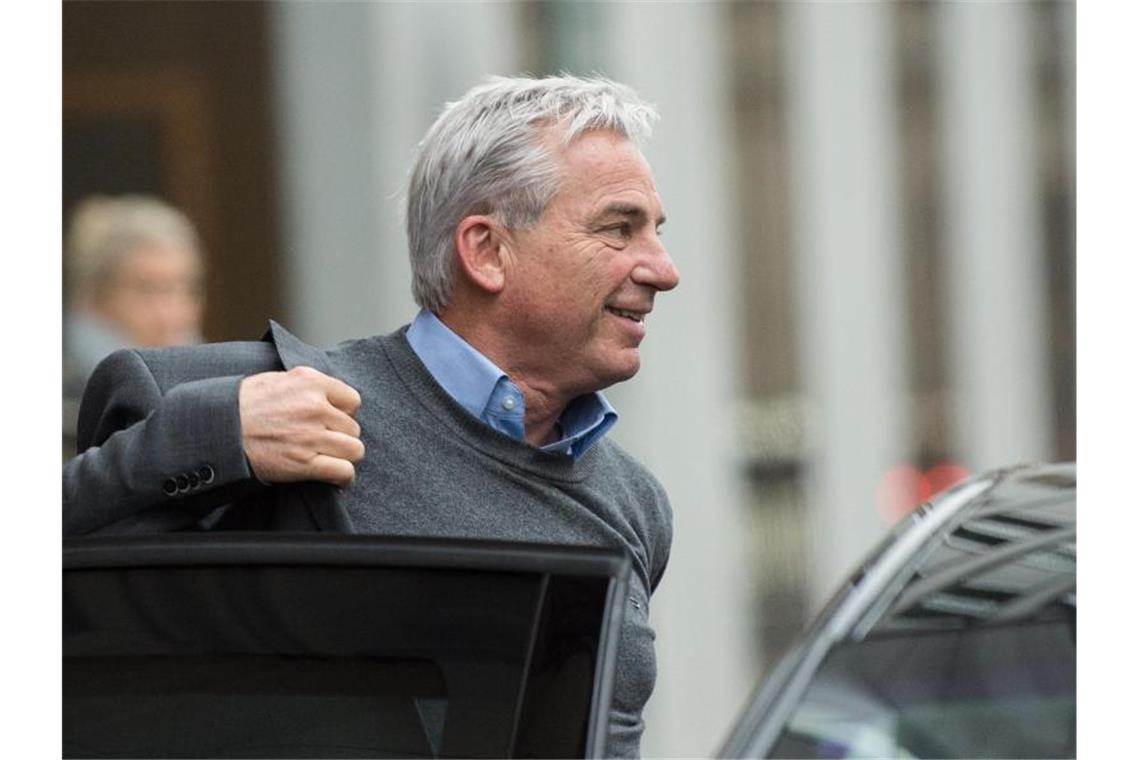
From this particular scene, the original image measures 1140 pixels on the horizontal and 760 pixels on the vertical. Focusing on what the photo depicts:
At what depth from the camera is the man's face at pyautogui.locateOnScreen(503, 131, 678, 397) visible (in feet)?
8.05

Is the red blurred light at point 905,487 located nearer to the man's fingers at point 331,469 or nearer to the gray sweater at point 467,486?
the gray sweater at point 467,486

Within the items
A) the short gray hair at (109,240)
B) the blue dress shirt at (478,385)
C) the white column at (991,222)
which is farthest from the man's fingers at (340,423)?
the white column at (991,222)

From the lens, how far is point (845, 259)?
246 inches

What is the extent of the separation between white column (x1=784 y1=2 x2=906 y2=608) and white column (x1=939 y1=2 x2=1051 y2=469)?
0.68ft

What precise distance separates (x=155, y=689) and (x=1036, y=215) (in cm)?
501

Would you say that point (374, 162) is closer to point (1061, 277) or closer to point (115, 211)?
point (115, 211)

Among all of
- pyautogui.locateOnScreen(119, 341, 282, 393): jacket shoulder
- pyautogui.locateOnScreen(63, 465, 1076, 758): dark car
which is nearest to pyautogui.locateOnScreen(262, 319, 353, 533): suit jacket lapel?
pyautogui.locateOnScreen(119, 341, 282, 393): jacket shoulder

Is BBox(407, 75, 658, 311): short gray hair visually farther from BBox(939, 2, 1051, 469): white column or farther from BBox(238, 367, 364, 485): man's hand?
BBox(939, 2, 1051, 469): white column

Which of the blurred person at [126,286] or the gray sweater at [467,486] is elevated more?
the blurred person at [126,286]

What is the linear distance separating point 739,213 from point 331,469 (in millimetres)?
4194

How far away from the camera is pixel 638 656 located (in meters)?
2.35

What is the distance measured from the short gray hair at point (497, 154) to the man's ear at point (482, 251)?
15 millimetres

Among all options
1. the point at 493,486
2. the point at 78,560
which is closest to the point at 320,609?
the point at 78,560

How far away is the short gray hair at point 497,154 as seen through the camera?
8.09ft
